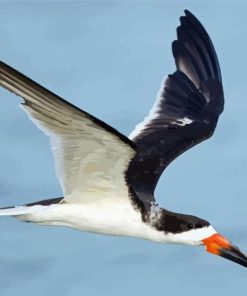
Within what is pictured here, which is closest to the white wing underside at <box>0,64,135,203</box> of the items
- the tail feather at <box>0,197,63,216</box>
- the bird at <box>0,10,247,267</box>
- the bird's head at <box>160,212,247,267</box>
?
the bird at <box>0,10,247,267</box>

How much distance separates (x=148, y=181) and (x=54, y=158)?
68.7 inches

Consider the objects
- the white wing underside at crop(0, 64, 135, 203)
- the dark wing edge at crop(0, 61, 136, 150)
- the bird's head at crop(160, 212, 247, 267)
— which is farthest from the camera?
the bird's head at crop(160, 212, 247, 267)

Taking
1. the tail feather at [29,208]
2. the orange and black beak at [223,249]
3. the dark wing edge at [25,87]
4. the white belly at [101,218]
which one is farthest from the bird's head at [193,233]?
the dark wing edge at [25,87]

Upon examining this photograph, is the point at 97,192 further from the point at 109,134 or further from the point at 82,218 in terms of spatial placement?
the point at 109,134

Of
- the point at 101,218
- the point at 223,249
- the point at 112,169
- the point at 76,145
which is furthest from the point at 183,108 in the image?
the point at 76,145

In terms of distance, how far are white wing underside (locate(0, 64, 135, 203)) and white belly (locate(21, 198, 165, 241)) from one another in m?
0.09

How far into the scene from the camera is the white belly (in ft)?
32.5

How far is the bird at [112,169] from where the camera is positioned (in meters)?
8.33

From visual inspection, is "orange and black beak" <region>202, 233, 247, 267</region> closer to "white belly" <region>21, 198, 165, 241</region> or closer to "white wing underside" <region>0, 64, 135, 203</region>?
"white belly" <region>21, 198, 165, 241</region>

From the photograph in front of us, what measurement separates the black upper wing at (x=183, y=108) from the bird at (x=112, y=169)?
2 centimetres

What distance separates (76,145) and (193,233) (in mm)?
1630

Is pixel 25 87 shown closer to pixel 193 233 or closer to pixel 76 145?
pixel 76 145

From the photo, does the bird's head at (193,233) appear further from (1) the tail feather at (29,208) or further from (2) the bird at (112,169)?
(1) the tail feather at (29,208)

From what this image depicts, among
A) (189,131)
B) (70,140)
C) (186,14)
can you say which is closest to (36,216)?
(70,140)
